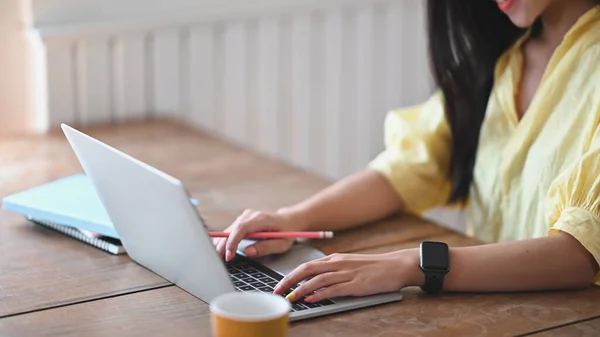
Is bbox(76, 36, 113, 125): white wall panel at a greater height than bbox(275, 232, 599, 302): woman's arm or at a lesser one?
greater

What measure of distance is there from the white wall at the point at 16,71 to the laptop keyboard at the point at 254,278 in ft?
3.38

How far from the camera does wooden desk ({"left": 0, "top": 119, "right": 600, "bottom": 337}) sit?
1210 millimetres

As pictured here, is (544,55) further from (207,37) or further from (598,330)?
(207,37)

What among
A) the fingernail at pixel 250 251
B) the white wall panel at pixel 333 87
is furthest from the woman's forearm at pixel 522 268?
the white wall panel at pixel 333 87

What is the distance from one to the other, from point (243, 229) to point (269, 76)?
110 cm

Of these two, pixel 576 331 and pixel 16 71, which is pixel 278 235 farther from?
pixel 16 71

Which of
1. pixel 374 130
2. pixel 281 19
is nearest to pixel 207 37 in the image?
pixel 281 19

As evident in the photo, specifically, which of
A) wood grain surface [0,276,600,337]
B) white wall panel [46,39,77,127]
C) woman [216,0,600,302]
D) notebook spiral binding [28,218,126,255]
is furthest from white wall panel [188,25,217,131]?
wood grain surface [0,276,600,337]

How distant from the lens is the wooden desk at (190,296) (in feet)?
3.97

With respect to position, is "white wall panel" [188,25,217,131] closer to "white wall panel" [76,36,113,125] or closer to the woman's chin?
"white wall panel" [76,36,113,125]

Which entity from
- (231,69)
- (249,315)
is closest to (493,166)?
(249,315)

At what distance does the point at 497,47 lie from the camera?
1.76m

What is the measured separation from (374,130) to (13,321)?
1621 millimetres

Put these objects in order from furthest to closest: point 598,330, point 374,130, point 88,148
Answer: point 374,130 → point 88,148 → point 598,330
